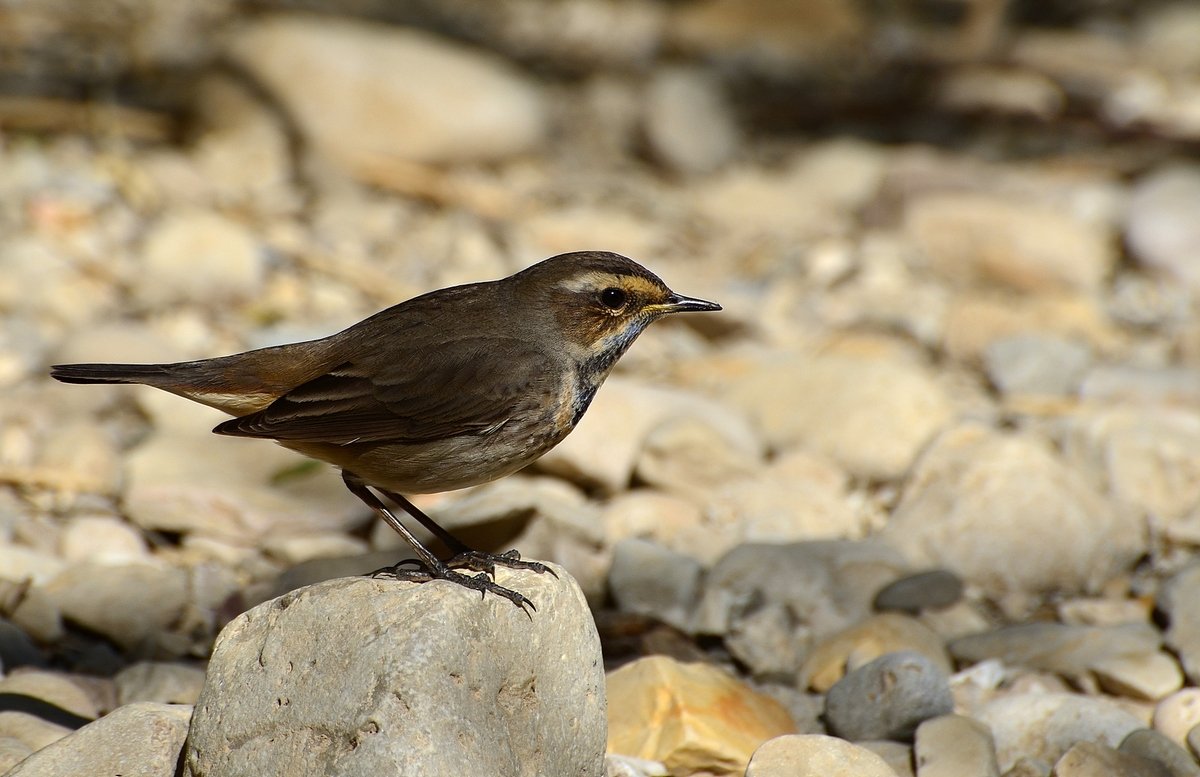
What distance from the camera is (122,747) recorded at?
3727 millimetres

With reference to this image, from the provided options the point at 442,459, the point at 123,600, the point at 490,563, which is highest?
the point at 442,459

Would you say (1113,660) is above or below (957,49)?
below

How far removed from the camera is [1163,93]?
1285 cm

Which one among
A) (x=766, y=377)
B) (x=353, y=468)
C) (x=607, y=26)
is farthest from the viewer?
(x=607, y=26)

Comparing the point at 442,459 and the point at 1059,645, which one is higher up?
the point at 442,459

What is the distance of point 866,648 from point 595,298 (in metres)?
1.62

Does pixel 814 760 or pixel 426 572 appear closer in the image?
pixel 814 760

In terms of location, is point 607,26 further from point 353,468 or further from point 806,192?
point 353,468

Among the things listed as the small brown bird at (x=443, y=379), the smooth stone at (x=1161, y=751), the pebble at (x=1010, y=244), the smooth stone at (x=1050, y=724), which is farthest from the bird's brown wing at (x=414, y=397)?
the pebble at (x=1010, y=244)

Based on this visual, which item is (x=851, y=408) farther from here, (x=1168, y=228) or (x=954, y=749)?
(x=1168, y=228)

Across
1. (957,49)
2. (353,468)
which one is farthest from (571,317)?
(957,49)

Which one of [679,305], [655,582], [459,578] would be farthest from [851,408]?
[459,578]

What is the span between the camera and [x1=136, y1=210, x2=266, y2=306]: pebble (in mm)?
8523

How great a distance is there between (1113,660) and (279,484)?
148 inches
